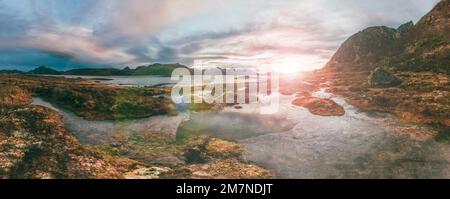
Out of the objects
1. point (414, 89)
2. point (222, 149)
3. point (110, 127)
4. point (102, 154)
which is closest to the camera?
point (102, 154)

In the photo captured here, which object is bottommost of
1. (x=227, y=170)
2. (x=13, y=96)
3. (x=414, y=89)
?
(x=227, y=170)

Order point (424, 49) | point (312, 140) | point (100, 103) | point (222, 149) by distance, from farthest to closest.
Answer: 1. point (424, 49)
2. point (100, 103)
3. point (312, 140)
4. point (222, 149)

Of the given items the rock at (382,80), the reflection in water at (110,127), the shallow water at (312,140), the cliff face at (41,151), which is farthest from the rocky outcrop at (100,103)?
the rock at (382,80)

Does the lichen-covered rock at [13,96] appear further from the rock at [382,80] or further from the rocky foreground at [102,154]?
the rock at [382,80]

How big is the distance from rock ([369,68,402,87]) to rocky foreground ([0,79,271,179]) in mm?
53209

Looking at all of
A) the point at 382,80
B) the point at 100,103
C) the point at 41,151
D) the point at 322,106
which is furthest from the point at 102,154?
the point at 382,80

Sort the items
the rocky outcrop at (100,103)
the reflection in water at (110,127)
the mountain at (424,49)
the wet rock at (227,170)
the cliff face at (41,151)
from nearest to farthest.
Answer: the cliff face at (41,151)
the wet rock at (227,170)
the reflection in water at (110,127)
the rocky outcrop at (100,103)
the mountain at (424,49)

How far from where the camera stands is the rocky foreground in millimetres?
37656

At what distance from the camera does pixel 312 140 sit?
164 ft

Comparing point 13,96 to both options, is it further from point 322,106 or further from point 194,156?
point 322,106

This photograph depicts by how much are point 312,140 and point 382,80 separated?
4713cm

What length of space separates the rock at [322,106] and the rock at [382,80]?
20.0 m

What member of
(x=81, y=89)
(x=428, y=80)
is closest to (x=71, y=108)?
(x=81, y=89)

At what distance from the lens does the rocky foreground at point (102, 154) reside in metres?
37.7
